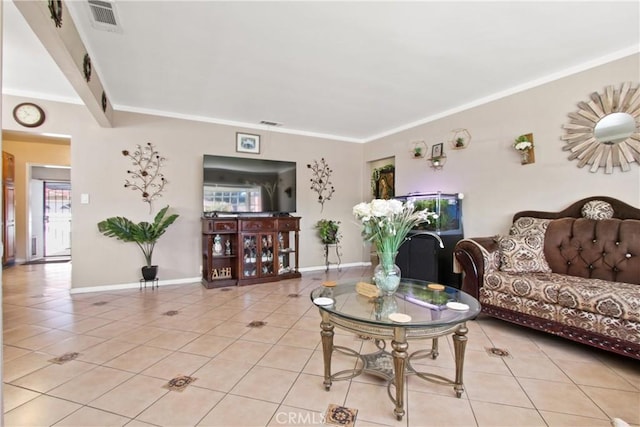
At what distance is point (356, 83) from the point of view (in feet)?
11.2

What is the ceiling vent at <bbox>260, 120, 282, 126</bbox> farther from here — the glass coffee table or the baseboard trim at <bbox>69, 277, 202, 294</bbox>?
the glass coffee table

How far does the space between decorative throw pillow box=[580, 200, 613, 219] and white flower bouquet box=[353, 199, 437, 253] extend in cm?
193

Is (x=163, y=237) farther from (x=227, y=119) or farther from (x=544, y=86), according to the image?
(x=544, y=86)

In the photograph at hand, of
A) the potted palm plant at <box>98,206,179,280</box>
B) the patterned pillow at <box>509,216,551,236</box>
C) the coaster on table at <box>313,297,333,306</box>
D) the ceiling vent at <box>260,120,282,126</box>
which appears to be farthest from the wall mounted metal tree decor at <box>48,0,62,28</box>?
the patterned pillow at <box>509,216,551,236</box>

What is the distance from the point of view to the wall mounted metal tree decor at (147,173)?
419 centimetres

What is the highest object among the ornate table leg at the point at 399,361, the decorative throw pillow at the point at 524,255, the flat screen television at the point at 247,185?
the flat screen television at the point at 247,185

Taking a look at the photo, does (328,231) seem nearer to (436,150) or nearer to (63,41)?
(436,150)

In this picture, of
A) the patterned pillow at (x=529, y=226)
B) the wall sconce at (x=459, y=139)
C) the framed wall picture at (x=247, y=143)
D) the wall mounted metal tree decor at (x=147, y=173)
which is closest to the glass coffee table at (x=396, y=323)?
the patterned pillow at (x=529, y=226)

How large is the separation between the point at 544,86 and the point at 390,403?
136 inches

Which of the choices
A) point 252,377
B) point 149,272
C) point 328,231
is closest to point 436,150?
point 328,231

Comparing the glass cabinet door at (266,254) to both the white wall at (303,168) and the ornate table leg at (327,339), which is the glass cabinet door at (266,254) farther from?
the ornate table leg at (327,339)

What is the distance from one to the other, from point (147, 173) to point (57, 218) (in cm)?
544

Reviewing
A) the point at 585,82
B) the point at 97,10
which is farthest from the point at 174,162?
the point at 585,82

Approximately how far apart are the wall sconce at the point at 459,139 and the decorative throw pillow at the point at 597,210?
5.02 ft
